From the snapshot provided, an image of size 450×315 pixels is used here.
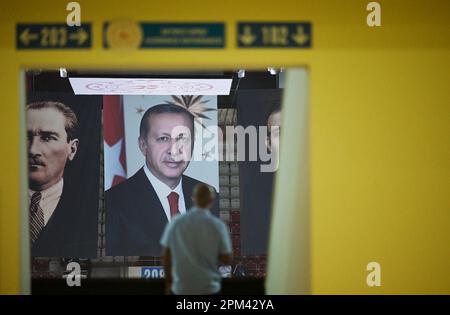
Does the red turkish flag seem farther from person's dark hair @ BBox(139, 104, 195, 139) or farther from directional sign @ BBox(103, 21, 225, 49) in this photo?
directional sign @ BBox(103, 21, 225, 49)

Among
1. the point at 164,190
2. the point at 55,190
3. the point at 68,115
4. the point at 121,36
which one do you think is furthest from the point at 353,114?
the point at 55,190

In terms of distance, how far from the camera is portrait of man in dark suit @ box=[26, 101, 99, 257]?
831cm

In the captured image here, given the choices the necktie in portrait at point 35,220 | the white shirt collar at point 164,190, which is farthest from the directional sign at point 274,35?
the necktie in portrait at point 35,220

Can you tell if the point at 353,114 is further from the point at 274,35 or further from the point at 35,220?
the point at 35,220

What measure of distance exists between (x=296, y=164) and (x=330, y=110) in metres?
0.71

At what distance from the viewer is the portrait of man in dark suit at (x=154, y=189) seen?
8.41 m

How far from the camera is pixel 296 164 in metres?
5.19

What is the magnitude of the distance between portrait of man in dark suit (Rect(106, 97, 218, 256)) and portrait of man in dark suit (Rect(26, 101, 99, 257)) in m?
0.32

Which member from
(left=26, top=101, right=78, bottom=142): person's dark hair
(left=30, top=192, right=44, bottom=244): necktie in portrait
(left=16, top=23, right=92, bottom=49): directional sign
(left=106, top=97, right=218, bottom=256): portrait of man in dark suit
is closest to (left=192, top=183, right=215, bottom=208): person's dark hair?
(left=16, top=23, right=92, bottom=49): directional sign

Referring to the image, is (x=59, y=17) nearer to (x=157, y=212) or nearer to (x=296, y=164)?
(x=296, y=164)

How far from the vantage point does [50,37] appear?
4605 millimetres

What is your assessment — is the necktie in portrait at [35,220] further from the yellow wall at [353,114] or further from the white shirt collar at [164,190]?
the yellow wall at [353,114]

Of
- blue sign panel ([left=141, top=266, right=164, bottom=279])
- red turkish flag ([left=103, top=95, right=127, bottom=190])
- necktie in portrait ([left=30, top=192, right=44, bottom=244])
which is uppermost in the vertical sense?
red turkish flag ([left=103, top=95, right=127, bottom=190])

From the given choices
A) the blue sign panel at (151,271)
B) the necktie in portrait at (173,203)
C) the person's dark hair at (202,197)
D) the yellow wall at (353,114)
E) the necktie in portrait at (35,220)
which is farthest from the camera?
the blue sign panel at (151,271)
